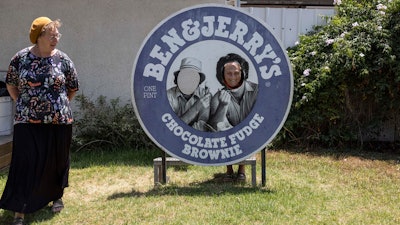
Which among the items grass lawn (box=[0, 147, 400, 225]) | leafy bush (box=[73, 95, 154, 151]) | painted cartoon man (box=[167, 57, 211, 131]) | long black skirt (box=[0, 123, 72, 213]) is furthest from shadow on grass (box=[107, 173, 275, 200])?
leafy bush (box=[73, 95, 154, 151])

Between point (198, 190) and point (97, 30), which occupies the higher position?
point (97, 30)

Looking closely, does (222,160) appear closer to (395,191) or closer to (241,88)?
(241,88)

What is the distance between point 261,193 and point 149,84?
151 centimetres

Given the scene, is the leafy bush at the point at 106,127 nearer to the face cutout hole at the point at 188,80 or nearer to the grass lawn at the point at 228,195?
the grass lawn at the point at 228,195

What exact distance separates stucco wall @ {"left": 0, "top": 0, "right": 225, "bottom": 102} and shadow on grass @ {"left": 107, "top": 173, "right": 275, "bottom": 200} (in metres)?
2.62

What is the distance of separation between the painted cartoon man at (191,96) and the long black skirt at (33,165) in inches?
44.2

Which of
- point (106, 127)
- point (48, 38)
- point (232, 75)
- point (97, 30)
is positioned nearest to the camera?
point (48, 38)

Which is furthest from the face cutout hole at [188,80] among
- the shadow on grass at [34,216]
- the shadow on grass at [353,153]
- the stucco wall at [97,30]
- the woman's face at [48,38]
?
the shadow on grass at [353,153]

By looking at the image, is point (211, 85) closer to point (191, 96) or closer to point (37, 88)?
point (191, 96)

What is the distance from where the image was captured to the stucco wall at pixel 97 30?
7020mm

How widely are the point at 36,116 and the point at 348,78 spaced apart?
458 centimetres

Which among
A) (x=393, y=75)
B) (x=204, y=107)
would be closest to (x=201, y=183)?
(x=204, y=107)

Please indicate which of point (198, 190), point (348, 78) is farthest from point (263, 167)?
point (348, 78)

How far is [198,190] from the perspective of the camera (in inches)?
187
